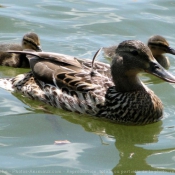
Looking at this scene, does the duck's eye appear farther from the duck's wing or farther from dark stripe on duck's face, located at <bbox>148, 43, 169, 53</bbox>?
dark stripe on duck's face, located at <bbox>148, 43, 169, 53</bbox>

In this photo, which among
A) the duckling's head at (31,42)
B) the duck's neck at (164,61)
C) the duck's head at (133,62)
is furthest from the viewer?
the duck's neck at (164,61)

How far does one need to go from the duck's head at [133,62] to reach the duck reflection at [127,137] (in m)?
0.47

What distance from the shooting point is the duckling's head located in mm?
7943

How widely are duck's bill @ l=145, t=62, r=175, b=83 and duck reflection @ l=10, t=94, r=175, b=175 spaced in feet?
1.74

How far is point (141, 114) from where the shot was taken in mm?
6055

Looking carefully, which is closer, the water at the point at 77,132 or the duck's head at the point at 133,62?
the water at the point at 77,132

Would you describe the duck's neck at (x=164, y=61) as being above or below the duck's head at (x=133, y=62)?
below

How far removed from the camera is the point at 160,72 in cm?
594

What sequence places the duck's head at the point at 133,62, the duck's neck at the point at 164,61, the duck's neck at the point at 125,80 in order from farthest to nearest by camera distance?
the duck's neck at the point at 164,61 → the duck's neck at the point at 125,80 → the duck's head at the point at 133,62

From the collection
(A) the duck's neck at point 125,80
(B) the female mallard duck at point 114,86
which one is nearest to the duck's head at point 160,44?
(B) the female mallard duck at point 114,86

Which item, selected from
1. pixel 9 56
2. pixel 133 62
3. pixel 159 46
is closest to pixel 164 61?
pixel 159 46

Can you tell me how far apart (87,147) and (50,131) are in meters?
0.51

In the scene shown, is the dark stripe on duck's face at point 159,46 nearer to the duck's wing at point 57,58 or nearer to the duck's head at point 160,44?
the duck's head at point 160,44

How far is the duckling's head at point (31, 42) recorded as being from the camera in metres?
7.94
